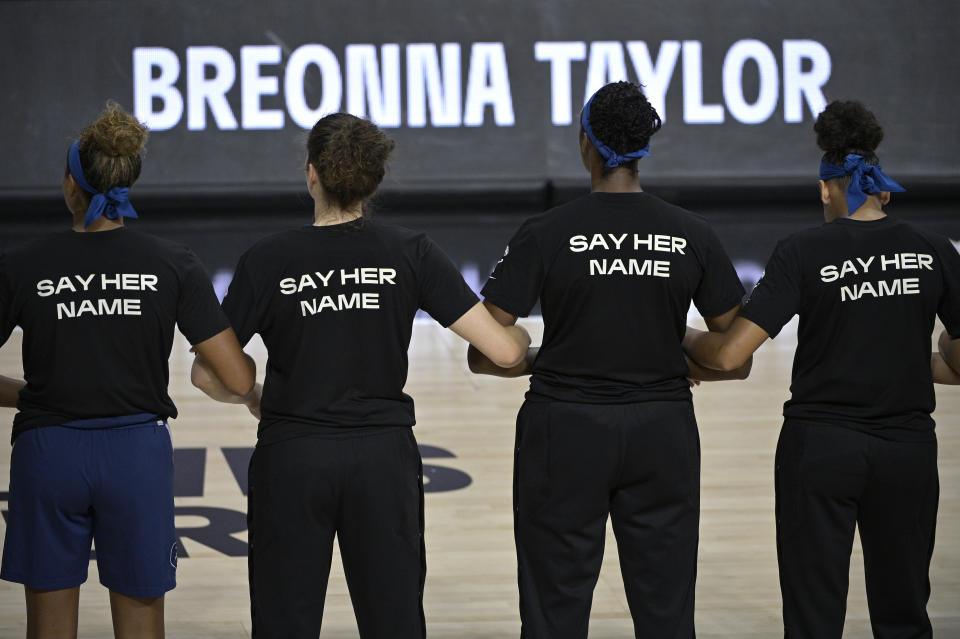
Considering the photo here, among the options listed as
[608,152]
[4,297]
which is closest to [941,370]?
[608,152]

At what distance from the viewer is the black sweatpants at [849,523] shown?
2432mm

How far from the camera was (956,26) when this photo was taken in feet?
32.1

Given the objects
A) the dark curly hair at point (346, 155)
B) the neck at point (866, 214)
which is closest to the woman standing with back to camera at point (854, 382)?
the neck at point (866, 214)

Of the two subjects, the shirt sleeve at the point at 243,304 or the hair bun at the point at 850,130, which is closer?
the shirt sleeve at the point at 243,304

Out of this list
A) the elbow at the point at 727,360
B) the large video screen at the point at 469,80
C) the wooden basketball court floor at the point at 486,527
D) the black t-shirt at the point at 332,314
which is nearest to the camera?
the black t-shirt at the point at 332,314

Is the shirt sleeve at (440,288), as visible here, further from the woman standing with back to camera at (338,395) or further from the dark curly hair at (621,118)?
the dark curly hair at (621,118)

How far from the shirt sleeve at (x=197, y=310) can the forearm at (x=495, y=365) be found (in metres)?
0.49

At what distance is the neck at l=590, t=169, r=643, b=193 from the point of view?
95.0 inches

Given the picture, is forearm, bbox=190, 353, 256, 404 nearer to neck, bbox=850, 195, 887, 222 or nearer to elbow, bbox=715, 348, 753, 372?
elbow, bbox=715, 348, 753, 372

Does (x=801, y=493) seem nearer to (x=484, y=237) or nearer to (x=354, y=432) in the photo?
(x=354, y=432)

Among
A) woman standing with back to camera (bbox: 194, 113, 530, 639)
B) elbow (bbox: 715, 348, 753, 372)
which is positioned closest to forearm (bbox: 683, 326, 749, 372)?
elbow (bbox: 715, 348, 753, 372)

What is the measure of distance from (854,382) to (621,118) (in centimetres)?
66

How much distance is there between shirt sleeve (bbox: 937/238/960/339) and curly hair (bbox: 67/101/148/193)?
1498 mm

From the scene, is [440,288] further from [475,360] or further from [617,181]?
[617,181]
